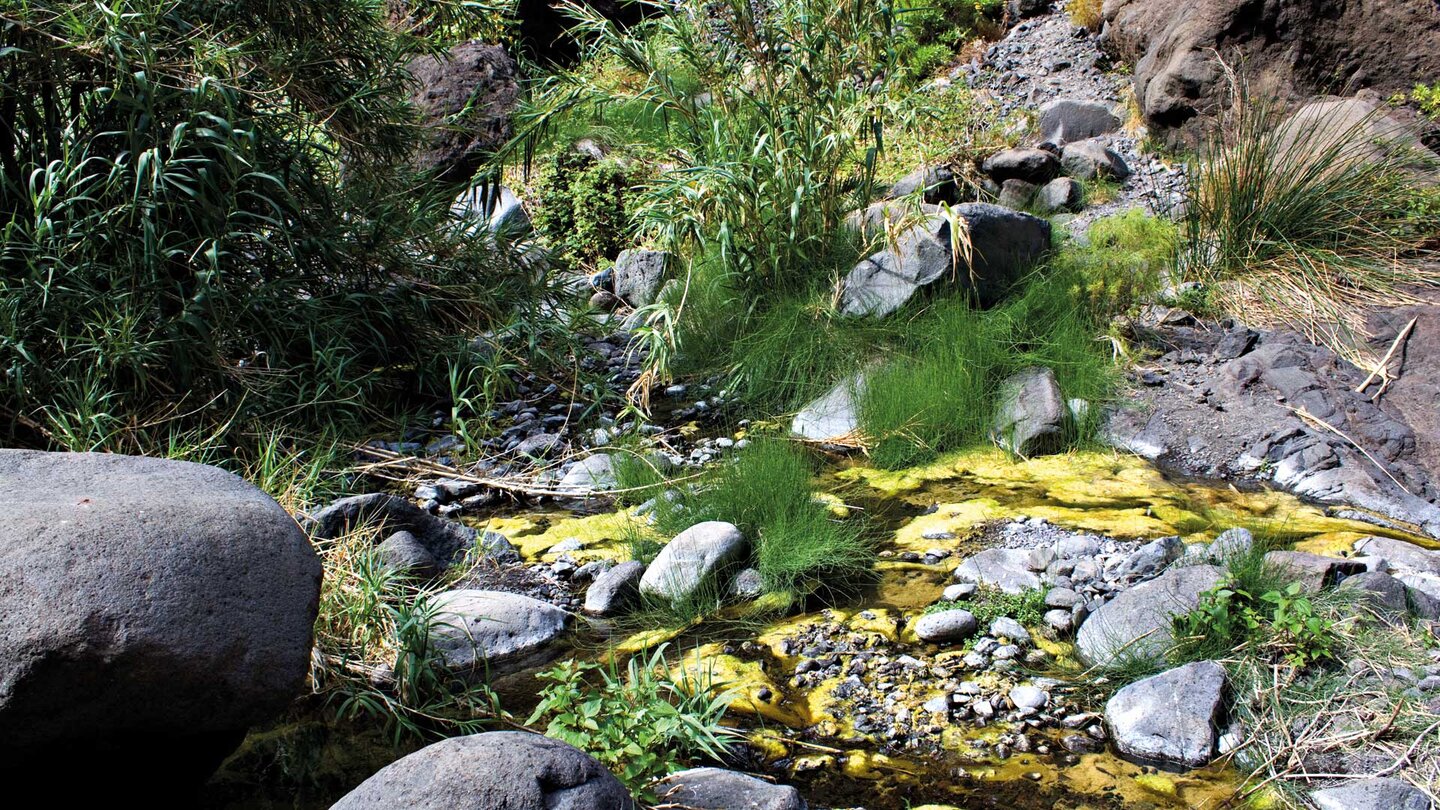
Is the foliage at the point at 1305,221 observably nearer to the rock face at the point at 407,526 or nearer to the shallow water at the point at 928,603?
the shallow water at the point at 928,603

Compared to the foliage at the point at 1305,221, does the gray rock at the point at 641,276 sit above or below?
below

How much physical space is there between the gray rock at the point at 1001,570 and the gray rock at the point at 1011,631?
19 cm

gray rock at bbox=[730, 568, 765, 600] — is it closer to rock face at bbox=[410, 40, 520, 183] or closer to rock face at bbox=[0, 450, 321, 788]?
rock face at bbox=[0, 450, 321, 788]

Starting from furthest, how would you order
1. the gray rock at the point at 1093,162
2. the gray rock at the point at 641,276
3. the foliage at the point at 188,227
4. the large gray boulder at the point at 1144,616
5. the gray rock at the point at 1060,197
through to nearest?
the gray rock at the point at 1093,162 → the gray rock at the point at 1060,197 → the gray rock at the point at 641,276 → the foliage at the point at 188,227 → the large gray boulder at the point at 1144,616

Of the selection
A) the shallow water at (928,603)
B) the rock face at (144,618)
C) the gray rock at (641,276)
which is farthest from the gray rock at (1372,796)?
the gray rock at (641,276)

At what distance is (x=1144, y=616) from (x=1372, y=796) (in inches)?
29.3

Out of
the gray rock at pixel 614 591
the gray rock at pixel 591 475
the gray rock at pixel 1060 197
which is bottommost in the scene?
the gray rock at pixel 591 475

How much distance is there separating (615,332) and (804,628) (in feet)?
10.8

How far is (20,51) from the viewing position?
13.1ft

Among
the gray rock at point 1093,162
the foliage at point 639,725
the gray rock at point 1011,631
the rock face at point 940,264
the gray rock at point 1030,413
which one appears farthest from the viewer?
the gray rock at point 1093,162

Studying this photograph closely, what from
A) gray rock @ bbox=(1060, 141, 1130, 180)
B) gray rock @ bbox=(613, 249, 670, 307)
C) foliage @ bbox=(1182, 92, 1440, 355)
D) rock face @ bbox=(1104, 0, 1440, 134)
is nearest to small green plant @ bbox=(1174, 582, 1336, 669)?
foliage @ bbox=(1182, 92, 1440, 355)

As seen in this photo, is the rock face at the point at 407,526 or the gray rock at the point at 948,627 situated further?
the rock face at the point at 407,526

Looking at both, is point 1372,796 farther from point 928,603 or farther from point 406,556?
point 406,556

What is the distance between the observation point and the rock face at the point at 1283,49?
609 cm
